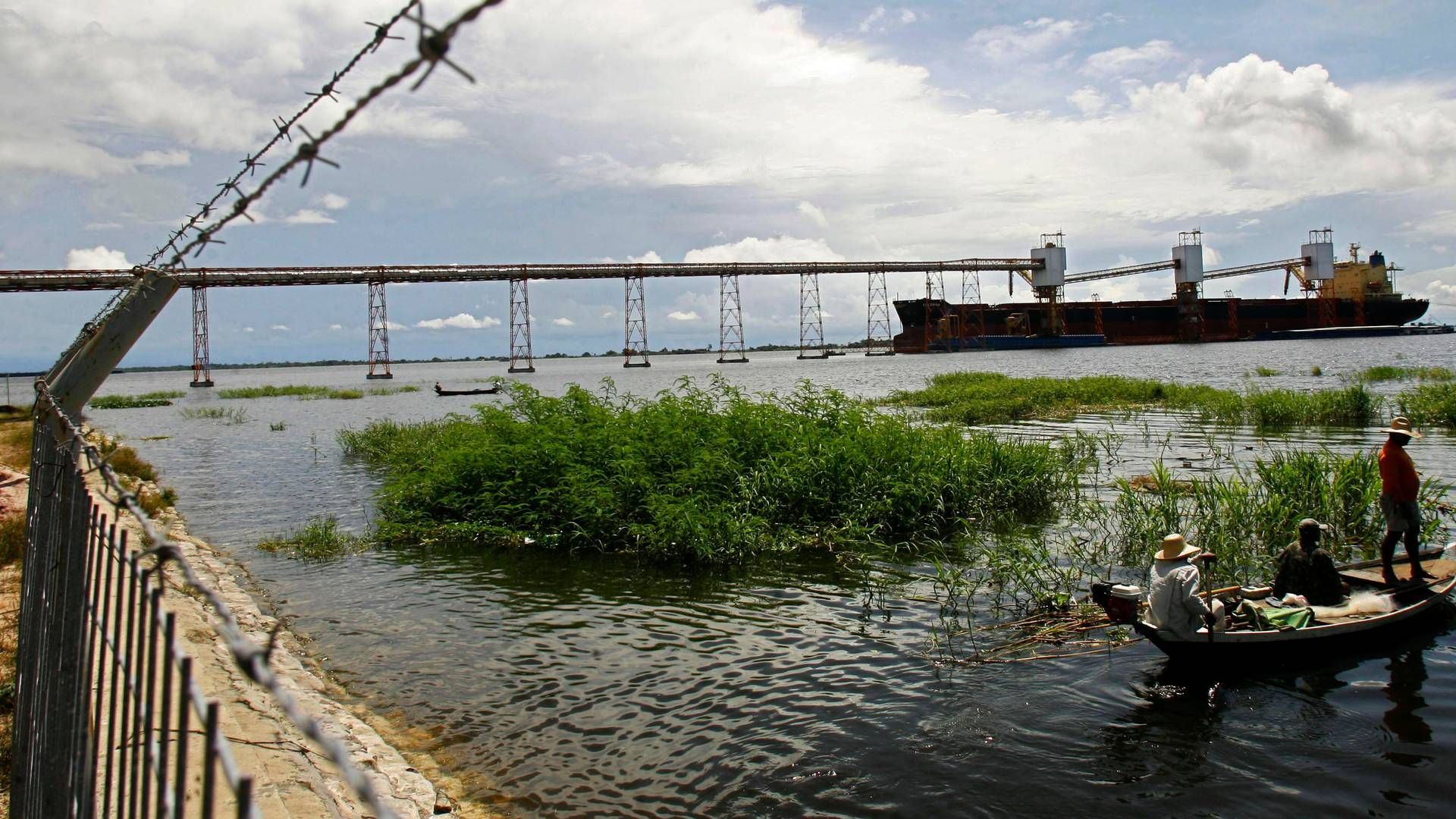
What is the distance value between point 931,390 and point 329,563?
29.1m

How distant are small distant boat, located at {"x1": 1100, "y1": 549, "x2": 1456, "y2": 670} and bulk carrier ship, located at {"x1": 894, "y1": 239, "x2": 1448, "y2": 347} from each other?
95.8 m

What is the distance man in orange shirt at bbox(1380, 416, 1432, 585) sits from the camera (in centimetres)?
884

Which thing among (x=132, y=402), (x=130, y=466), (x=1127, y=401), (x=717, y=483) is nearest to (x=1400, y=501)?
(x=717, y=483)

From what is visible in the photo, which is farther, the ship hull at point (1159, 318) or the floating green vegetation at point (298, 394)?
the ship hull at point (1159, 318)

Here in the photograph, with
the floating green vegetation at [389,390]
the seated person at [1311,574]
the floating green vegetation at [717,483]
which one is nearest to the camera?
the seated person at [1311,574]

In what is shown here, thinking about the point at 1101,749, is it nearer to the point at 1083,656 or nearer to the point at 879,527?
the point at 1083,656

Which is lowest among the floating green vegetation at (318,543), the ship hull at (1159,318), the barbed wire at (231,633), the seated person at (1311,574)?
the floating green vegetation at (318,543)

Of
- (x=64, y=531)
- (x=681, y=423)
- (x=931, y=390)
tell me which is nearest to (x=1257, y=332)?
(x=931, y=390)

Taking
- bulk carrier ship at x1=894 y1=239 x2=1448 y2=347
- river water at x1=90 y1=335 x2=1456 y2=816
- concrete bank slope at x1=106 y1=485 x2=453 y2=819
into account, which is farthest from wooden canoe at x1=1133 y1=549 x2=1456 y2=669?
bulk carrier ship at x1=894 y1=239 x2=1448 y2=347

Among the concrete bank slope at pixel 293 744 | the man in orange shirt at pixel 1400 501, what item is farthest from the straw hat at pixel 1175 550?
the concrete bank slope at pixel 293 744

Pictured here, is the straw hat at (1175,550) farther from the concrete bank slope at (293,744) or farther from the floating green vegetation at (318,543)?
the floating green vegetation at (318,543)

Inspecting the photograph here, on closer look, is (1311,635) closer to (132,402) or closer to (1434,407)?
(1434,407)

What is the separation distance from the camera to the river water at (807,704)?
242 inches

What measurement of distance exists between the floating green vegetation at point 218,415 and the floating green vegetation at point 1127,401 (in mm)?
29491
